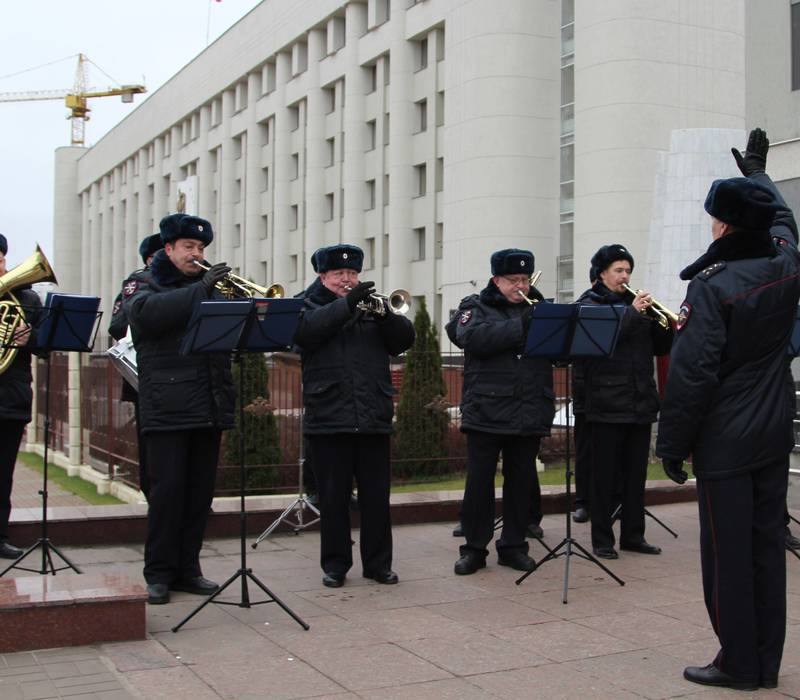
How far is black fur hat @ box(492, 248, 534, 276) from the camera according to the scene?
24.6 ft

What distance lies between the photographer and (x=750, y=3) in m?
11.0

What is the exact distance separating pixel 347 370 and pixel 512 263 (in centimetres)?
138

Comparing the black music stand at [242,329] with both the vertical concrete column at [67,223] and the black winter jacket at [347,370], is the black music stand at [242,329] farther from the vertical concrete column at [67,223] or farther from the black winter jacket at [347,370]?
the vertical concrete column at [67,223]

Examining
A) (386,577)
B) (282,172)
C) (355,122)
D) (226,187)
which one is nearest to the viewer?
(386,577)

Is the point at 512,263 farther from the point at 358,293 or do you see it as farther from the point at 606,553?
the point at 606,553

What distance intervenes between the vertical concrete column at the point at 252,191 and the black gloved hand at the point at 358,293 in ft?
153

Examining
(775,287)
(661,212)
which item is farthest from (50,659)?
(661,212)

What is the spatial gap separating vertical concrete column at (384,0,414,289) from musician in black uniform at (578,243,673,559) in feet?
106

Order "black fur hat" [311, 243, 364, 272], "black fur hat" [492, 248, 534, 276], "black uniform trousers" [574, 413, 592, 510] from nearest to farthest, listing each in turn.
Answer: "black fur hat" [311, 243, 364, 272] → "black fur hat" [492, 248, 534, 276] → "black uniform trousers" [574, 413, 592, 510]

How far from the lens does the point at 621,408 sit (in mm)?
8141

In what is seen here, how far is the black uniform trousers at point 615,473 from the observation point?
8.16 meters

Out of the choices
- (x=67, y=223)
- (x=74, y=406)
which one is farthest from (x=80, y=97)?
(x=74, y=406)

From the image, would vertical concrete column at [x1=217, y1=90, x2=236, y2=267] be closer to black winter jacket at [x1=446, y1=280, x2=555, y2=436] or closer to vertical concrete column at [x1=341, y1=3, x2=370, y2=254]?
vertical concrete column at [x1=341, y1=3, x2=370, y2=254]

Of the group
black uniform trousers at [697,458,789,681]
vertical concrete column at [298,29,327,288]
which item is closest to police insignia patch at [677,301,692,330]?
black uniform trousers at [697,458,789,681]
